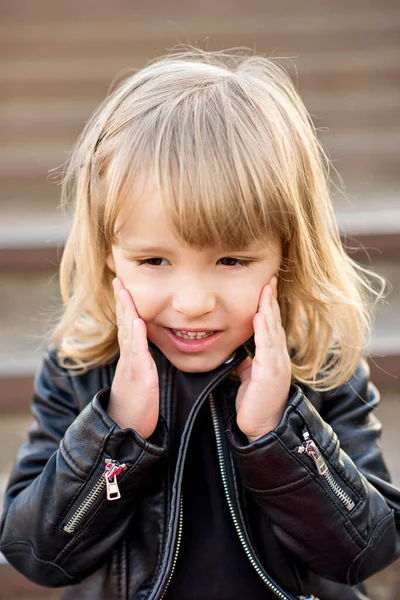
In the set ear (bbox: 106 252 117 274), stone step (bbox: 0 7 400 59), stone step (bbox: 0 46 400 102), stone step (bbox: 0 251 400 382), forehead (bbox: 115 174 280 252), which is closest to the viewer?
forehead (bbox: 115 174 280 252)

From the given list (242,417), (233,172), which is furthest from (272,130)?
(242,417)

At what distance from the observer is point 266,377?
1245 mm

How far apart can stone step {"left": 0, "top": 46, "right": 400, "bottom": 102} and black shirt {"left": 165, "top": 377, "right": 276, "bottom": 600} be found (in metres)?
2.17

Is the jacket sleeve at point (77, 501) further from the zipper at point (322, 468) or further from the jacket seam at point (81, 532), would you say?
the zipper at point (322, 468)

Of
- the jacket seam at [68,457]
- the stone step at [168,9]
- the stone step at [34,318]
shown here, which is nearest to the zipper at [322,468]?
the jacket seam at [68,457]

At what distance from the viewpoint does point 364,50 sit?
353 centimetres

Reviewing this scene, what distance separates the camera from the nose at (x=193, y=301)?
1152 millimetres

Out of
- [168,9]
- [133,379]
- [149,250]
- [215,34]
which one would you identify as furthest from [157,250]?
[168,9]

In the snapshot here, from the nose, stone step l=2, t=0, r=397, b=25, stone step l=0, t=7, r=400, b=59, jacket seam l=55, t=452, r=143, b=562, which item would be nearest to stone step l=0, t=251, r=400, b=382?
jacket seam l=55, t=452, r=143, b=562

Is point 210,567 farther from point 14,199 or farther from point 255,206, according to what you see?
point 14,199

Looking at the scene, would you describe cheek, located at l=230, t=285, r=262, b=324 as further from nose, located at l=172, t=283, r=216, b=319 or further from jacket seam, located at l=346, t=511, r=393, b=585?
jacket seam, located at l=346, t=511, r=393, b=585

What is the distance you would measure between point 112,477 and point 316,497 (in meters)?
0.33

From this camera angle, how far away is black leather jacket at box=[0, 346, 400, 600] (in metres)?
1.20

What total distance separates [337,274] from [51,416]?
1.97ft
